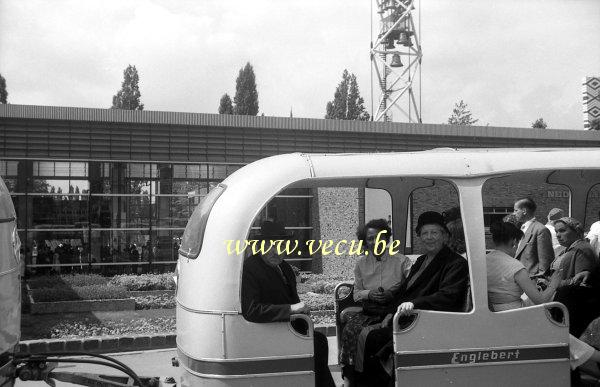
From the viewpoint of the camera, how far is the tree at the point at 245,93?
165 feet

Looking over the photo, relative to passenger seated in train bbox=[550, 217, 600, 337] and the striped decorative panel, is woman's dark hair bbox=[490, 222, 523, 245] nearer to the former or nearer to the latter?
passenger seated in train bbox=[550, 217, 600, 337]

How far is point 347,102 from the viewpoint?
176 ft

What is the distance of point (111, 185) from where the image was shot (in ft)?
54.4

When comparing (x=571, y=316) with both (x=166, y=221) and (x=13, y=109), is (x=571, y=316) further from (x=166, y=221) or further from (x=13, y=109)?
(x=13, y=109)

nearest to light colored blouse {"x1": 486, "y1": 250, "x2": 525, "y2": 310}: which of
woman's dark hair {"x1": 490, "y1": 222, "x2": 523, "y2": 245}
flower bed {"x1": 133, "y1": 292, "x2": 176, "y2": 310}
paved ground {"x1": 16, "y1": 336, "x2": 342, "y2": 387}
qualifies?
woman's dark hair {"x1": 490, "y1": 222, "x2": 523, "y2": 245}

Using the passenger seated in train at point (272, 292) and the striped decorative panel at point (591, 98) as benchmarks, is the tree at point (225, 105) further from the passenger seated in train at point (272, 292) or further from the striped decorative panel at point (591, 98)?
the passenger seated in train at point (272, 292)

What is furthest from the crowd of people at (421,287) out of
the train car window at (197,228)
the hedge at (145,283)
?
the hedge at (145,283)

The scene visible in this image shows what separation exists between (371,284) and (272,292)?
1.31 meters

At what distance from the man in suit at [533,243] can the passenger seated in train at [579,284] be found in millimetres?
1038

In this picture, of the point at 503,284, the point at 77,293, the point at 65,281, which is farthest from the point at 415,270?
the point at 65,281

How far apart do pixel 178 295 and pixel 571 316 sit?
3.37m

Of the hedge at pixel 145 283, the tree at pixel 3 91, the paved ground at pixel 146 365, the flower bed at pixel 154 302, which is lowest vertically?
the paved ground at pixel 146 365

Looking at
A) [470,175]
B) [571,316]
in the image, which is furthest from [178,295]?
[571,316]

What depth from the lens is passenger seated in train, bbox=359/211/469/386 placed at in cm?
441
